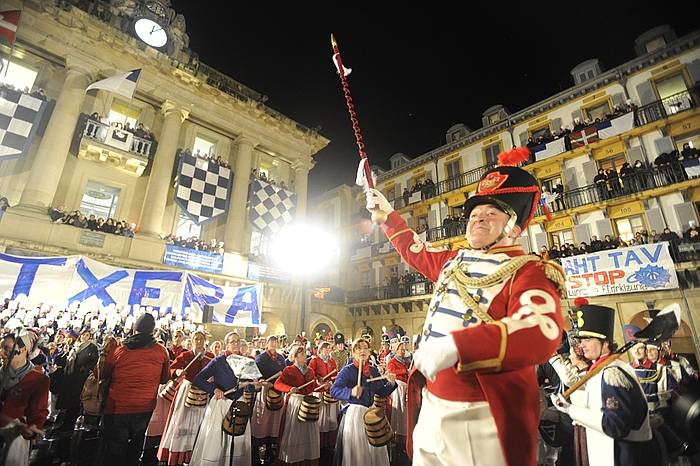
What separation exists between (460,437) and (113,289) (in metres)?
12.3

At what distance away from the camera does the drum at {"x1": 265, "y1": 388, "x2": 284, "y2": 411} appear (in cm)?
657

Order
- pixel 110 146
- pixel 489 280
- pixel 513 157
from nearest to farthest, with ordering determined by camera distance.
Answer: pixel 489 280 → pixel 513 157 → pixel 110 146

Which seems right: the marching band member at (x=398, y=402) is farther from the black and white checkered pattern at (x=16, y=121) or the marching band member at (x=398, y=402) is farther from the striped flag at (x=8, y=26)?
the striped flag at (x=8, y=26)

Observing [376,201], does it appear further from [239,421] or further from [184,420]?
[184,420]

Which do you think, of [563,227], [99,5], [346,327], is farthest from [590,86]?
[99,5]

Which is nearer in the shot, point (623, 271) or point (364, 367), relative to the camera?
point (364, 367)

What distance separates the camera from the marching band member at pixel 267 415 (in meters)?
6.69

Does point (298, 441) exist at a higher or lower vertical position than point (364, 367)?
lower

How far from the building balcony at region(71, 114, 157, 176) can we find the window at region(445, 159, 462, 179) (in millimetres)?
19450

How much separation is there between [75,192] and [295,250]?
10.5 metres

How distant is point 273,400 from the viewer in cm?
659

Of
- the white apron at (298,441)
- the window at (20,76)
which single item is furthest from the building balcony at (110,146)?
the white apron at (298,441)

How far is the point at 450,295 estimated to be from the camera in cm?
189

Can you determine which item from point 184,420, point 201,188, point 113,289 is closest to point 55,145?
point 201,188
